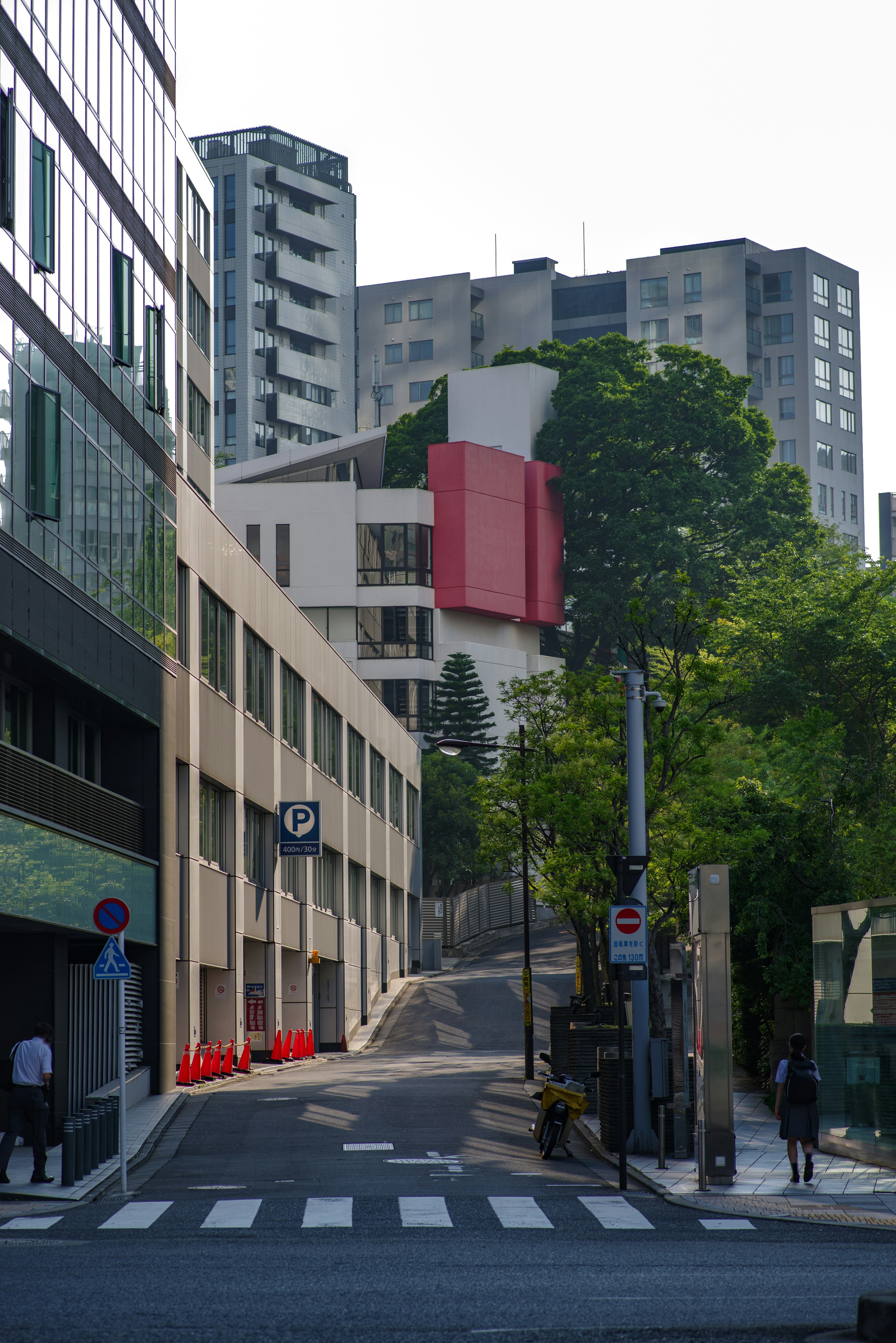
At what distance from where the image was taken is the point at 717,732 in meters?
29.0

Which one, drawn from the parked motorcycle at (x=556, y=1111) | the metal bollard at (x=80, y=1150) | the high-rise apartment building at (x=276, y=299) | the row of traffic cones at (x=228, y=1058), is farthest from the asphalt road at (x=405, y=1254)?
the high-rise apartment building at (x=276, y=299)

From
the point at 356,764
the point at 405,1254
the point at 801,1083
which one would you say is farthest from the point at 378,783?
the point at 405,1254

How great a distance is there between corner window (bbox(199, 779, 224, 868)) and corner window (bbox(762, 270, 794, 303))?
103 m

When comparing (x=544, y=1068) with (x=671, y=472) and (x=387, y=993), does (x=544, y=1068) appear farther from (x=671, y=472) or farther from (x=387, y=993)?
(x=671, y=472)

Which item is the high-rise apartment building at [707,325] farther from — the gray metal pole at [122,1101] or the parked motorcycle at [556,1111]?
the gray metal pole at [122,1101]

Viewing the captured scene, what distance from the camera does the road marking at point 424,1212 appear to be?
48.6 feet

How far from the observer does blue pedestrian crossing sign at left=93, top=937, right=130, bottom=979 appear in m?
18.7

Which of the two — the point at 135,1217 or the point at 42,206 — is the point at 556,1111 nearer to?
the point at 135,1217

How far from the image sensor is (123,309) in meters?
29.8

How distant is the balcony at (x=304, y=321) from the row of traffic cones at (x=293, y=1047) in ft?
268

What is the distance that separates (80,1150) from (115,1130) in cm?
297

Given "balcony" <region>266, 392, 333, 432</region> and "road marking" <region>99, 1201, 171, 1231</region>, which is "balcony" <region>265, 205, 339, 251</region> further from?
"road marking" <region>99, 1201, 171, 1231</region>

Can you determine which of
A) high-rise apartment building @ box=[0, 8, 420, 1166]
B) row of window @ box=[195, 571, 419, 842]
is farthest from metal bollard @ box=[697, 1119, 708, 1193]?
row of window @ box=[195, 571, 419, 842]

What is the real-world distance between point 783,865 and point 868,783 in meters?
7.09
